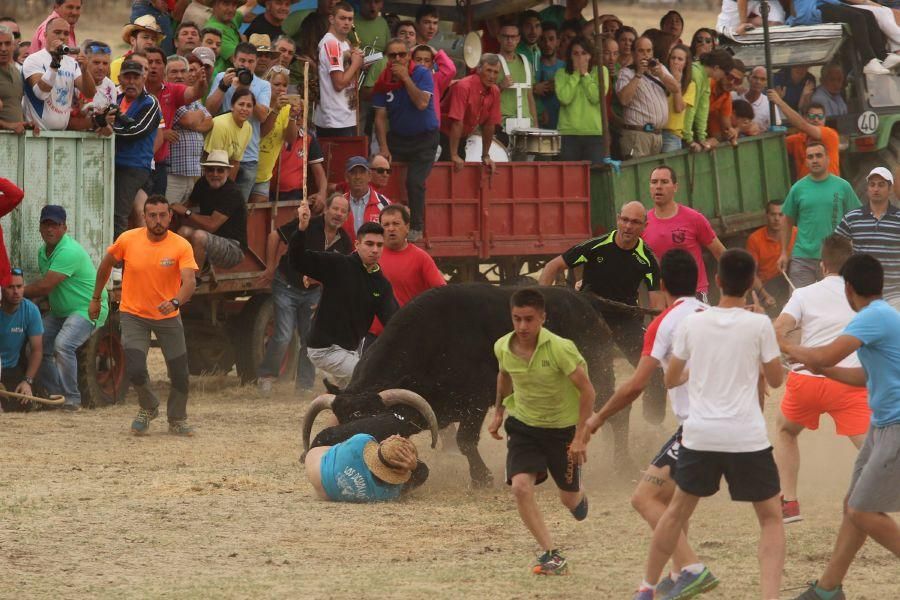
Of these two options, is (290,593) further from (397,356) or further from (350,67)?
(350,67)

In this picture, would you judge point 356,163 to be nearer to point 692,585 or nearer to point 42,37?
point 42,37

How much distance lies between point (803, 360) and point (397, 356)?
3578 mm

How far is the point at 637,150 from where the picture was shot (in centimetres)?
1747

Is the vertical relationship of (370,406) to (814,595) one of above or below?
above

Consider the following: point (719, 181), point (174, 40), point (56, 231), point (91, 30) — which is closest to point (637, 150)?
point (719, 181)

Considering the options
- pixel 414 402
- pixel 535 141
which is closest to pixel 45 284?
pixel 414 402

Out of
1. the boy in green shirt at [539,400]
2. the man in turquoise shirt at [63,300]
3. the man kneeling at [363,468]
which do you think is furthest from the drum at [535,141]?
the boy in green shirt at [539,400]

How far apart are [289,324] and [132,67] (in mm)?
2876

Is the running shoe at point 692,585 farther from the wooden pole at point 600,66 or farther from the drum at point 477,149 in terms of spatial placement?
the wooden pole at point 600,66

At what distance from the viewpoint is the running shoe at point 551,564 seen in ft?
24.7

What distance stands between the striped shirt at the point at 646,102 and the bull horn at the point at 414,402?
26.3 ft

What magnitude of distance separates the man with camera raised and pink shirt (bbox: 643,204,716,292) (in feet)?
15.7

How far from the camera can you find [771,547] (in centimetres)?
657

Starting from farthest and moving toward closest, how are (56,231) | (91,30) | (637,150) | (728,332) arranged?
1. (91,30)
2. (637,150)
3. (56,231)
4. (728,332)
